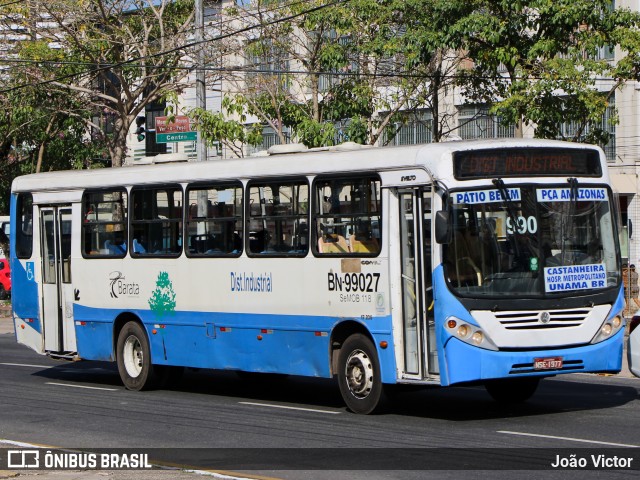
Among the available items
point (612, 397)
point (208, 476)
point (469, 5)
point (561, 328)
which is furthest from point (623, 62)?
point (208, 476)

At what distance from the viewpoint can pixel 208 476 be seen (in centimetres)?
1004

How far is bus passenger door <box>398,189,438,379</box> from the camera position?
44.4 feet

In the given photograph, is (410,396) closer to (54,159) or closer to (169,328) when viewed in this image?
(169,328)

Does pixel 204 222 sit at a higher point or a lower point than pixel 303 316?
higher

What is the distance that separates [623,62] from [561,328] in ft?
47.7

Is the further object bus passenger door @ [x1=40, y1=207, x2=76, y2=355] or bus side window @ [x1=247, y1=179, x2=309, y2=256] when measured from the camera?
bus passenger door @ [x1=40, y1=207, x2=76, y2=355]

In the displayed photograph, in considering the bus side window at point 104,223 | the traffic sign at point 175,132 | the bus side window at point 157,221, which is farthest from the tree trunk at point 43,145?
the bus side window at point 157,221

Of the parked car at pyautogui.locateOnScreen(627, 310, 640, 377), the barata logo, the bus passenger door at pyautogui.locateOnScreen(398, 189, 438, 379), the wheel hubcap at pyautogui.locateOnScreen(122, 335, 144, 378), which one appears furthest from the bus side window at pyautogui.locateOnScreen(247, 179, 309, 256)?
the parked car at pyautogui.locateOnScreen(627, 310, 640, 377)

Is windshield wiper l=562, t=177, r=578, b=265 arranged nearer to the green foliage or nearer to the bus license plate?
the bus license plate

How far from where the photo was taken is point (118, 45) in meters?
34.6

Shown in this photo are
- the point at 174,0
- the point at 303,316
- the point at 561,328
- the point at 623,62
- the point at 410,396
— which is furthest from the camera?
the point at 174,0

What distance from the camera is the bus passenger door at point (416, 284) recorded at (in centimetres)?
1355

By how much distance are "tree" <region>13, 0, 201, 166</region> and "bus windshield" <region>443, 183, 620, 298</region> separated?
19624mm

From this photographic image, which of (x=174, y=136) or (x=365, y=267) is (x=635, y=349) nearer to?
(x=365, y=267)
